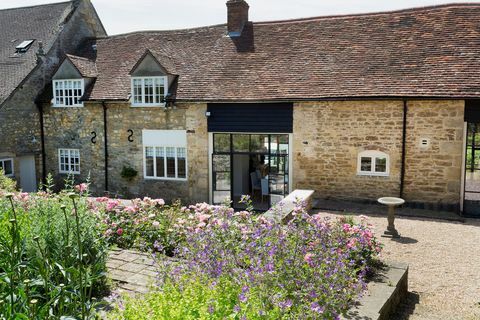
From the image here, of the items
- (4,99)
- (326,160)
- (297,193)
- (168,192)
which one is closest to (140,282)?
(297,193)

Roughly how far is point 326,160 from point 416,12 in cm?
709

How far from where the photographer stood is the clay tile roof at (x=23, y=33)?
768 inches

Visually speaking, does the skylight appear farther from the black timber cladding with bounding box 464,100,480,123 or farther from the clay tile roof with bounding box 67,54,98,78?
the black timber cladding with bounding box 464,100,480,123

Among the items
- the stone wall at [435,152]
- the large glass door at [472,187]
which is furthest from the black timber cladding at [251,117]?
the large glass door at [472,187]

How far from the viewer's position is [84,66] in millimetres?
19844

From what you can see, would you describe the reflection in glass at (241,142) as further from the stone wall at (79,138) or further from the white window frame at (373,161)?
the stone wall at (79,138)

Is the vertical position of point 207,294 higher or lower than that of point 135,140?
lower

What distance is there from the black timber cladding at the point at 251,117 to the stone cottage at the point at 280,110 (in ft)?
0.13

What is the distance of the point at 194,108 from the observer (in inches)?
674

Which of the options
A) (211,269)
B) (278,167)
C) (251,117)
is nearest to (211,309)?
(211,269)

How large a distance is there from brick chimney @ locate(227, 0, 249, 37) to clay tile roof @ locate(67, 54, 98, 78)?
6522mm

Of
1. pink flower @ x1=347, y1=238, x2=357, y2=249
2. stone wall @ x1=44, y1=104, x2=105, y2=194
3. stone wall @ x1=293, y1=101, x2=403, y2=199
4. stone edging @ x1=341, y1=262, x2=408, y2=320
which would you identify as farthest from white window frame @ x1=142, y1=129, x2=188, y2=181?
stone edging @ x1=341, y1=262, x2=408, y2=320

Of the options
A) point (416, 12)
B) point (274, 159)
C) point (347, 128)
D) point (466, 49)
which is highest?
point (416, 12)

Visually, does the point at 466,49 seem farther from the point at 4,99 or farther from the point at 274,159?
the point at 4,99
